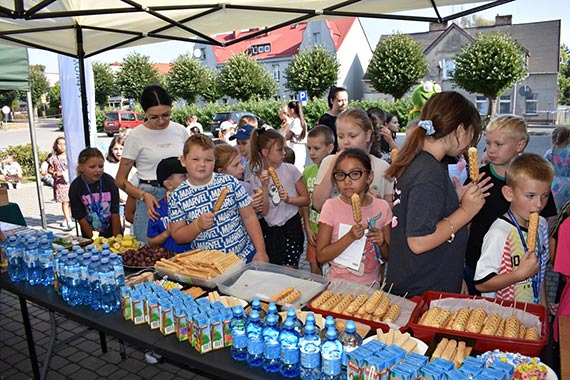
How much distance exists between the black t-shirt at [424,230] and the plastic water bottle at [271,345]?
765mm

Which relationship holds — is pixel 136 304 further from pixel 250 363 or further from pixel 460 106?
pixel 460 106

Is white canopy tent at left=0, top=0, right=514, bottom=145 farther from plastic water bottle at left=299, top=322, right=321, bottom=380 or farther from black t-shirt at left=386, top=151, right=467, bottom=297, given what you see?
plastic water bottle at left=299, top=322, right=321, bottom=380

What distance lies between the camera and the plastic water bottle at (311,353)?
1.57 meters

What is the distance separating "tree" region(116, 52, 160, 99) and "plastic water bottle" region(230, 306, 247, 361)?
127ft

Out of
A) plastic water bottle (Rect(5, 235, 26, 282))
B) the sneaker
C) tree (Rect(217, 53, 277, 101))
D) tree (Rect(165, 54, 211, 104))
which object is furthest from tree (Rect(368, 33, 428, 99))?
plastic water bottle (Rect(5, 235, 26, 282))

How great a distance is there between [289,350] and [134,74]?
40178mm

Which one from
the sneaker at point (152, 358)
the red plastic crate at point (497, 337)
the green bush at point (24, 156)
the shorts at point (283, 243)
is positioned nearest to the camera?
the red plastic crate at point (497, 337)

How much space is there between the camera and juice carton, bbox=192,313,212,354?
6.05 feet

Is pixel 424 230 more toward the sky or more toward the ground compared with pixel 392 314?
more toward the sky

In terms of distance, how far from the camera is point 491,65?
28.5m

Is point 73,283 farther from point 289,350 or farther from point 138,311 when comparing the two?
point 289,350

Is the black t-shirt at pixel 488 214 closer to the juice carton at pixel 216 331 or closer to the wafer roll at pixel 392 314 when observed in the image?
the wafer roll at pixel 392 314

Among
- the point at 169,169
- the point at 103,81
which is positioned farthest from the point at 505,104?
the point at 169,169

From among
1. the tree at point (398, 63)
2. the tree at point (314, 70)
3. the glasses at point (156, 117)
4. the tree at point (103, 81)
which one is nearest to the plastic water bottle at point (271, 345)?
the glasses at point (156, 117)
